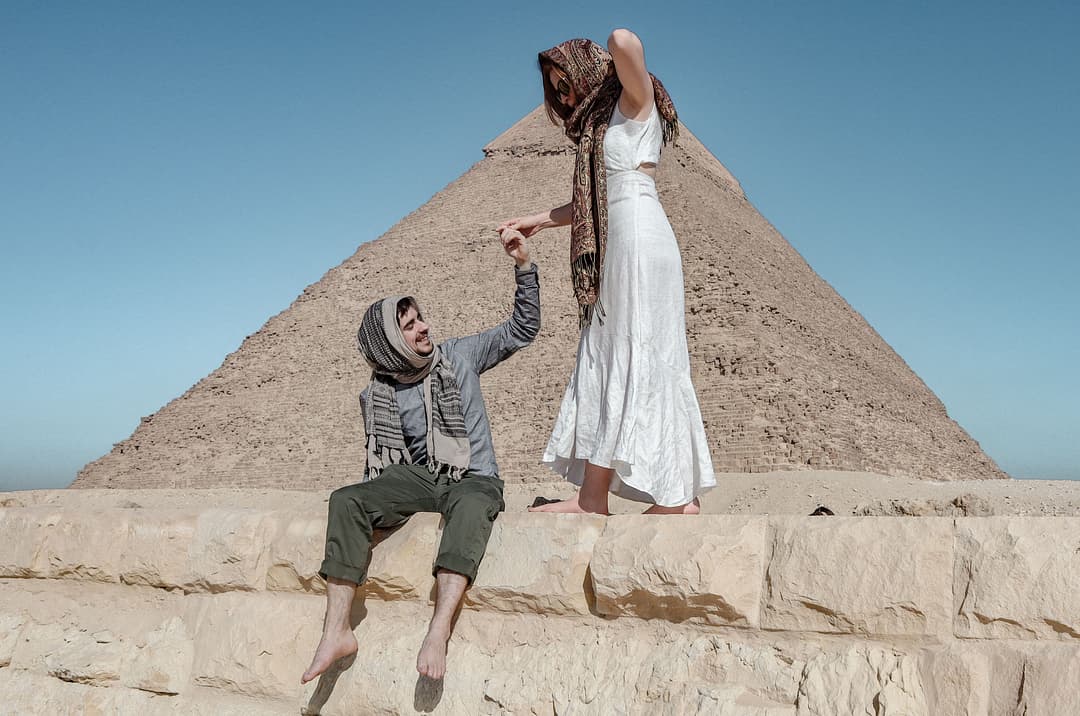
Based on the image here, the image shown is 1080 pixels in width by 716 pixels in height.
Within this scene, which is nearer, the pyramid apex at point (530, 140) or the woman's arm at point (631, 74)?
the woman's arm at point (631, 74)

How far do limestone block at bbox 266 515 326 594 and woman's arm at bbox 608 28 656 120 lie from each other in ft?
3.58

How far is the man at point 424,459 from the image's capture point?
1.95m

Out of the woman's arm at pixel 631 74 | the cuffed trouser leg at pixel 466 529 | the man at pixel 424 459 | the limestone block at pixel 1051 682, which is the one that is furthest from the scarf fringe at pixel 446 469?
the limestone block at pixel 1051 682

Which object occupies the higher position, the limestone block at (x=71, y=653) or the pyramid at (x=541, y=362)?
the pyramid at (x=541, y=362)

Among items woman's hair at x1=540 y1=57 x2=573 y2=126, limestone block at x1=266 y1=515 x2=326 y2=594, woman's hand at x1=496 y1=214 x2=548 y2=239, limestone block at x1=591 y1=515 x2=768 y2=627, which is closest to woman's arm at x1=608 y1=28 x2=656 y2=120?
woman's hair at x1=540 y1=57 x2=573 y2=126

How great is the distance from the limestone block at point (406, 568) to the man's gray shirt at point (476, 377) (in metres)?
0.26

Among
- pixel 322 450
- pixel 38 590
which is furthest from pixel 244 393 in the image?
pixel 38 590

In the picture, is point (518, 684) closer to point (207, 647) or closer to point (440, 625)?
point (440, 625)

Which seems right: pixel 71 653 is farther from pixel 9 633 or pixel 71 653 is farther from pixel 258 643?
pixel 258 643

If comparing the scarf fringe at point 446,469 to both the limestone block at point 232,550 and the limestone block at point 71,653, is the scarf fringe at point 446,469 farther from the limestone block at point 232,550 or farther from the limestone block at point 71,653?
the limestone block at point 71,653

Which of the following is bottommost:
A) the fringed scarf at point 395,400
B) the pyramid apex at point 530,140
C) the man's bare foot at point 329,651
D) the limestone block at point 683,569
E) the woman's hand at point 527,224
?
the man's bare foot at point 329,651

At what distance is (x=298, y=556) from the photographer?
7.05 feet

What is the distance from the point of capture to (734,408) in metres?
27.6

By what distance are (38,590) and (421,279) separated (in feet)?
136
